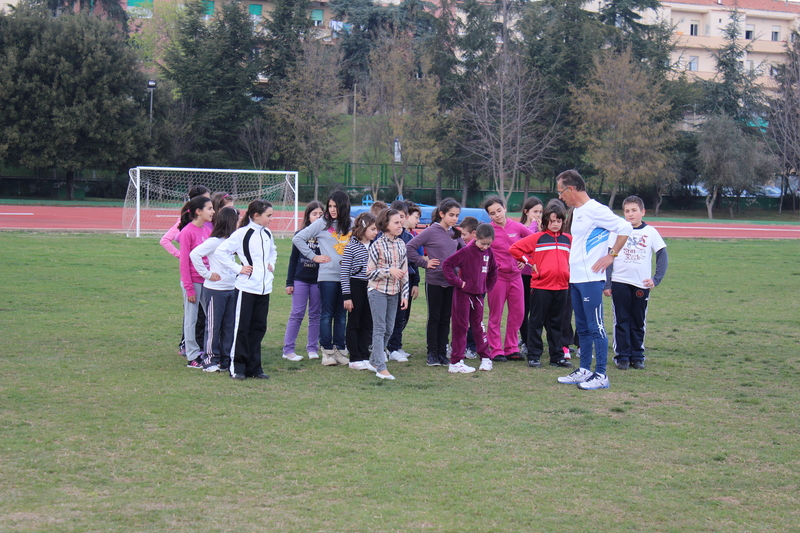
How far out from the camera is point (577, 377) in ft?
22.0

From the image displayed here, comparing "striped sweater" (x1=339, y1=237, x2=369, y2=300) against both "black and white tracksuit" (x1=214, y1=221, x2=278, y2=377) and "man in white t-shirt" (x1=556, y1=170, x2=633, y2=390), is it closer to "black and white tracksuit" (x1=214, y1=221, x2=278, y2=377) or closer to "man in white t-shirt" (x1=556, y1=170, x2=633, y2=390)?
"black and white tracksuit" (x1=214, y1=221, x2=278, y2=377)

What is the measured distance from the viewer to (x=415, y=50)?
49312mm

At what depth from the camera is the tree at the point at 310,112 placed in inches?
1713

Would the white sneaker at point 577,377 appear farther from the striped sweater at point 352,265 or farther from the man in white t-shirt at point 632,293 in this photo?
the striped sweater at point 352,265

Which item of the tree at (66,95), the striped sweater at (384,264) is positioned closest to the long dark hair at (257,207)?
the striped sweater at (384,264)

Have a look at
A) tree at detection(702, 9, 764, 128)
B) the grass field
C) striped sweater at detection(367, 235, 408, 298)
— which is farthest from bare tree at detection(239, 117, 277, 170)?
striped sweater at detection(367, 235, 408, 298)

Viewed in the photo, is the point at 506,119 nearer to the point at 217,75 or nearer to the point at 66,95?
the point at 217,75

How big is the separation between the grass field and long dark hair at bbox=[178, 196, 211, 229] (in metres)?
1.41

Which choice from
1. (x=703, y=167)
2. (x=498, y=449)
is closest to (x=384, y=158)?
(x=703, y=167)

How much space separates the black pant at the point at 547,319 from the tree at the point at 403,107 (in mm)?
35999

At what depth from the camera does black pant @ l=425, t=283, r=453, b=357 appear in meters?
7.42

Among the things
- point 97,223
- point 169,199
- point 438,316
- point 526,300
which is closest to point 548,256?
point 526,300

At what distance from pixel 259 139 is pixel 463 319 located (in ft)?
131

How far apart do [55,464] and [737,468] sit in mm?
4114
